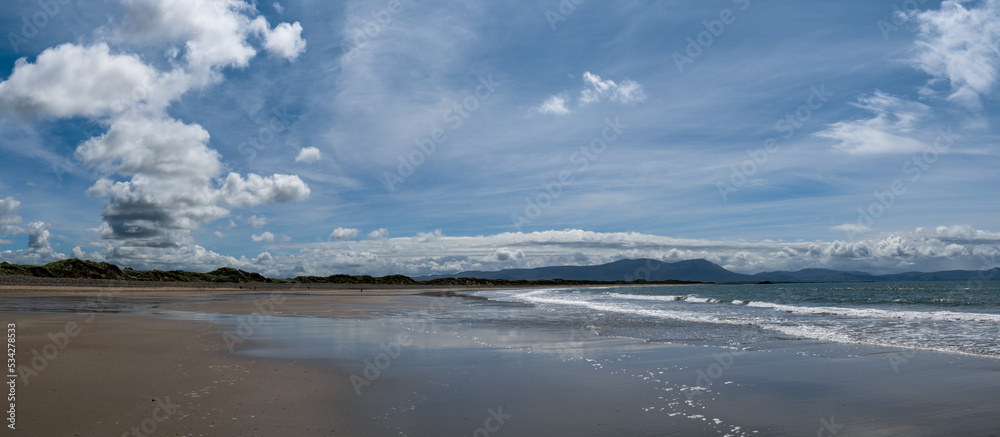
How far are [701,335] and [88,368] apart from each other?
54.8ft

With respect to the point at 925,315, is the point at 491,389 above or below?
above

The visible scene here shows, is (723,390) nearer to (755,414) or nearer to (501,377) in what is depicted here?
(755,414)

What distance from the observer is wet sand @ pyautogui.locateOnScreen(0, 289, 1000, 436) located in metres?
6.99

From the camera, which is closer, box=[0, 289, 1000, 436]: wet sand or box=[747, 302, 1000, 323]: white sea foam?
box=[0, 289, 1000, 436]: wet sand

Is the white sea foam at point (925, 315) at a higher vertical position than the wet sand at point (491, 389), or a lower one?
lower

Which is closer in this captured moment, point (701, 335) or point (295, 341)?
point (295, 341)

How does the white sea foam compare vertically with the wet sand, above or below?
below

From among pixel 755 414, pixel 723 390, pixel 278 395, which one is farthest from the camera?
pixel 723 390

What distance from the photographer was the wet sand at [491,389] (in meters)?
6.99

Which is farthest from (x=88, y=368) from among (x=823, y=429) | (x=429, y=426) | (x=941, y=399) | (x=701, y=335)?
(x=701, y=335)

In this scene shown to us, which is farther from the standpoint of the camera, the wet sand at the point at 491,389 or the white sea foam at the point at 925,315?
the white sea foam at the point at 925,315

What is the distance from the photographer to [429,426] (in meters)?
6.95

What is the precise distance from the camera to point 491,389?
9.27m

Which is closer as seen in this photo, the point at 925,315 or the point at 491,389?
the point at 491,389
